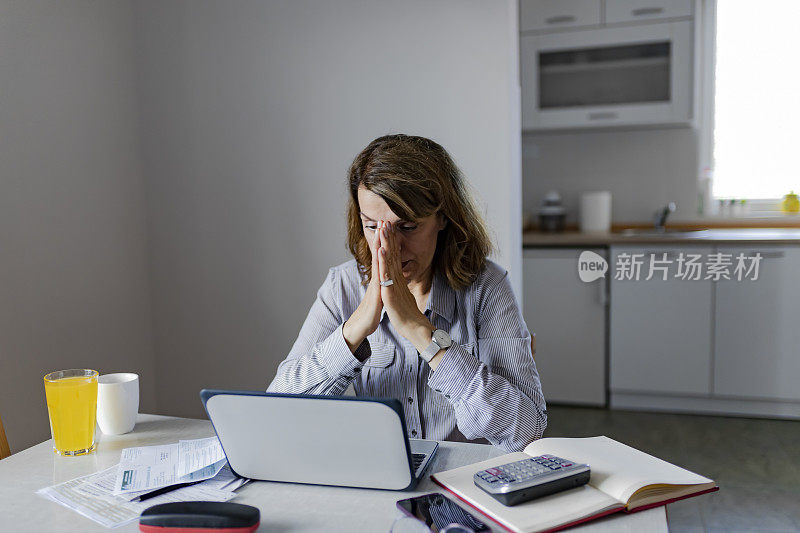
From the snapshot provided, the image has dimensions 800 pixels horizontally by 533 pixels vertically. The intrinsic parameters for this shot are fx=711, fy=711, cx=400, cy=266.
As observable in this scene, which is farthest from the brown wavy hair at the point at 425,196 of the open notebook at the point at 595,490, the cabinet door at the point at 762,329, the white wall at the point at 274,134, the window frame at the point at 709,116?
the window frame at the point at 709,116

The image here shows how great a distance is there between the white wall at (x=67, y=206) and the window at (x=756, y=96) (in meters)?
2.86

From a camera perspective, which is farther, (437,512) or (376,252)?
(376,252)

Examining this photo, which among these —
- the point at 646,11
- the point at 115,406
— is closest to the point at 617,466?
the point at 115,406

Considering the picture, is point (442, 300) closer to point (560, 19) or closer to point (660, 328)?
point (660, 328)

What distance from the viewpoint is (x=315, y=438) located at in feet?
3.15

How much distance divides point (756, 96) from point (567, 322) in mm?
1551

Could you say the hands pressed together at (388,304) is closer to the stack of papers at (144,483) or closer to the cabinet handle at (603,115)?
the stack of papers at (144,483)

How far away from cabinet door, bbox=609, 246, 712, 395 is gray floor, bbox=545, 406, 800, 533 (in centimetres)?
18

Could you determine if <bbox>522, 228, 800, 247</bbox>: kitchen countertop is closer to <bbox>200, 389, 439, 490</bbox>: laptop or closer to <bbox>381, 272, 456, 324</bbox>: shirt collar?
<bbox>381, 272, 456, 324</bbox>: shirt collar

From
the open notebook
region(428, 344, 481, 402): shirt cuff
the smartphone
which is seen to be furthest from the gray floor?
the smartphone

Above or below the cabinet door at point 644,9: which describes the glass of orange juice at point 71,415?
below

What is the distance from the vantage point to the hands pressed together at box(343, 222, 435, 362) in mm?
1335

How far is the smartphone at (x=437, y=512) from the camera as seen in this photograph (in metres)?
0.85

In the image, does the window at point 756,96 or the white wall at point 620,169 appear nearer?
the window at point 756,96
